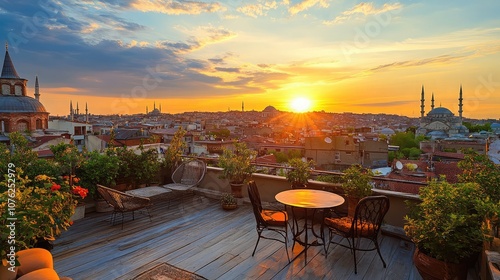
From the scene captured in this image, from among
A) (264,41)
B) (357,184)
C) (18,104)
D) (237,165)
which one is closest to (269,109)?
(18,104)

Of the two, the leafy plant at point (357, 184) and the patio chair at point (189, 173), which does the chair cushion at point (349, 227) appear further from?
the patio chair at point (189, 173)

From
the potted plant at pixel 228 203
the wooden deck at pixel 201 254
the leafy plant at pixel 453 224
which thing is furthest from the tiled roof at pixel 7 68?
the leafy plant at pixel 453 224

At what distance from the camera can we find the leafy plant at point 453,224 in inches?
94.1

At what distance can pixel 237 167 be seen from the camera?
5508mm

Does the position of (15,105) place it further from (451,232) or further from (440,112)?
(440,112)

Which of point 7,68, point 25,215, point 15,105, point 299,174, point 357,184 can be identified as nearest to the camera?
point 25,215

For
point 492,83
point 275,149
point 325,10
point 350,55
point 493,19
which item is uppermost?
Result: point 325,10

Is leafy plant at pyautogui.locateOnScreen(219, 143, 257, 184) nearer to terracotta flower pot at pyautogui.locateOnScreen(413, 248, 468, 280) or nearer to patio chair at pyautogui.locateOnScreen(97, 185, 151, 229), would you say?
patio chair at pyautogui.locateOnScreen(97, 185, 151, 229)

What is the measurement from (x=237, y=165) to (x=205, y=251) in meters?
2.19

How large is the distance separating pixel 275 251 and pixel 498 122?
327 feet

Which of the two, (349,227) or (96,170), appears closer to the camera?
(349,227)

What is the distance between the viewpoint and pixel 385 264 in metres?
3.24

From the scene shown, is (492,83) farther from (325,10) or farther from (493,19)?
(325,10)

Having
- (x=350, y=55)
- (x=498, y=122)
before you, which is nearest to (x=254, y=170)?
(x=350, y=55)
